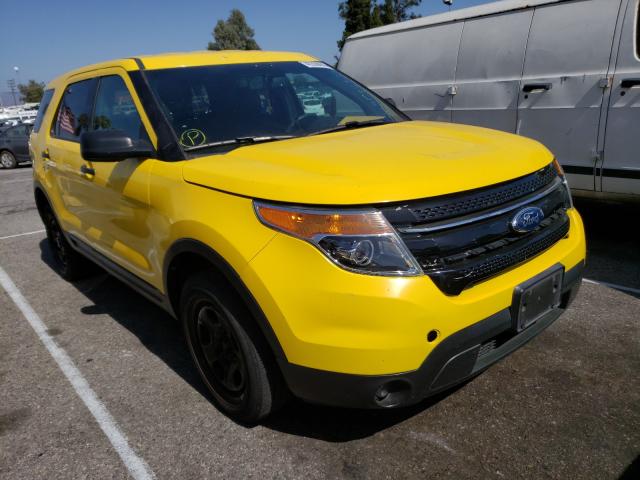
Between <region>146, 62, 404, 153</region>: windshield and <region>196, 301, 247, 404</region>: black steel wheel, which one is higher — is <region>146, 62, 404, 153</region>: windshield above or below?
above

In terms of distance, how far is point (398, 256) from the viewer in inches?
77.2

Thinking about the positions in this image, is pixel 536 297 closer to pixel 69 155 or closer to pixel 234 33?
pixel 69 155

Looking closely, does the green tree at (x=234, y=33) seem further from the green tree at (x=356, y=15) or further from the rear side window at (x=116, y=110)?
the rear side window at (x=116, y=110)

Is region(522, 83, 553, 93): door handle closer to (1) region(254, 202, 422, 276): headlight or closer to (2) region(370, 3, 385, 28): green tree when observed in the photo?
(1) region(254, 202, 422, 276): headlight

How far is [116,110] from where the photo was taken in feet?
11.0

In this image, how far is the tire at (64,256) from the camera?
4824 mm

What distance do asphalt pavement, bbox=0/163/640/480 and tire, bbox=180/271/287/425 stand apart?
16 cm

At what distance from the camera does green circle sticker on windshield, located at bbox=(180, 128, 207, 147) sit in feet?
9.12

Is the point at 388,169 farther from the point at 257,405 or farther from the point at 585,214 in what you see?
the point at 585,214

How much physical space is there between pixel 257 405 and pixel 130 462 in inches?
25.2

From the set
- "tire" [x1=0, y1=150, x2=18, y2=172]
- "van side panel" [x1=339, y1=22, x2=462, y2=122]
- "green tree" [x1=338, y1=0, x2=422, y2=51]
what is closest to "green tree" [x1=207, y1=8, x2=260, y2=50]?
"green tree" [x1=338, y1=0, x2=422, y2=51]

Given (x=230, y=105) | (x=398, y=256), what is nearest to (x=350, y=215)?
(x=398, y=256)

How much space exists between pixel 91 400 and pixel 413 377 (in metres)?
1.91

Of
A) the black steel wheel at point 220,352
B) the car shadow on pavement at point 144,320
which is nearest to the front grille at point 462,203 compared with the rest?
the black steel wheel at point 220,352
